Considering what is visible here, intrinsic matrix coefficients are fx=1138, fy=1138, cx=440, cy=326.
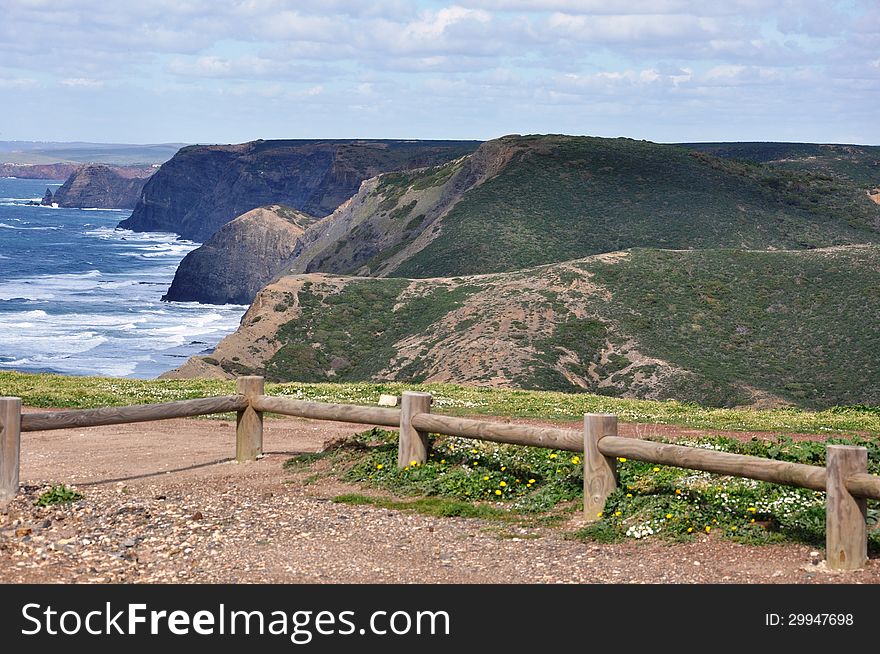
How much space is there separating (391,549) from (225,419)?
10938 mm

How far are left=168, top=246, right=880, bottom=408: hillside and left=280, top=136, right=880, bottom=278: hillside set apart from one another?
587 inches

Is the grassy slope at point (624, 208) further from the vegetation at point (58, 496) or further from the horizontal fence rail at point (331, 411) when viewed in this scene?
the vegetation at point (58, 496)

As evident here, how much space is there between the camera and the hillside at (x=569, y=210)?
85.9m

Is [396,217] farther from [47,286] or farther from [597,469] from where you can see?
[597,469]

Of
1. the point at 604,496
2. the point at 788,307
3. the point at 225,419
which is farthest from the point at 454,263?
the point at 604,496

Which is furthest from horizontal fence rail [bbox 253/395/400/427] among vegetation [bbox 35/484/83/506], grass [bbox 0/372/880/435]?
grass [bbox 0/372/880/435]

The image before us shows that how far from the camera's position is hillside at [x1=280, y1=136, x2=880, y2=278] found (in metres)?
85.9

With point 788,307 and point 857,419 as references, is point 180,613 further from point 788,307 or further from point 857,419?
point 788,307

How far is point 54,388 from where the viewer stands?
2780 cm

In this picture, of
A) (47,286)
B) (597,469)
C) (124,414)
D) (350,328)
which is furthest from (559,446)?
(47,286)

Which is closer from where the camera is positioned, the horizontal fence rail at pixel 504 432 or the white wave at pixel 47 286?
the horizontal fence rail at pixel 504 432

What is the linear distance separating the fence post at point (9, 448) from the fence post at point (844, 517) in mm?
8942

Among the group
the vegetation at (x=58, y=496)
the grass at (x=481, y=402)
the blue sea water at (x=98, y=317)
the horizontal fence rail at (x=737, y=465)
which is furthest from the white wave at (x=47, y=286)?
the horizontal fence rail at (x=737, y=465)

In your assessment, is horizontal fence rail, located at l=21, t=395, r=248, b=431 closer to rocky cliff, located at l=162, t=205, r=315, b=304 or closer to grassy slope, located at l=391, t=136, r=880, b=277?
grassy slope, located at l=391, t=136, r=880, b=277
